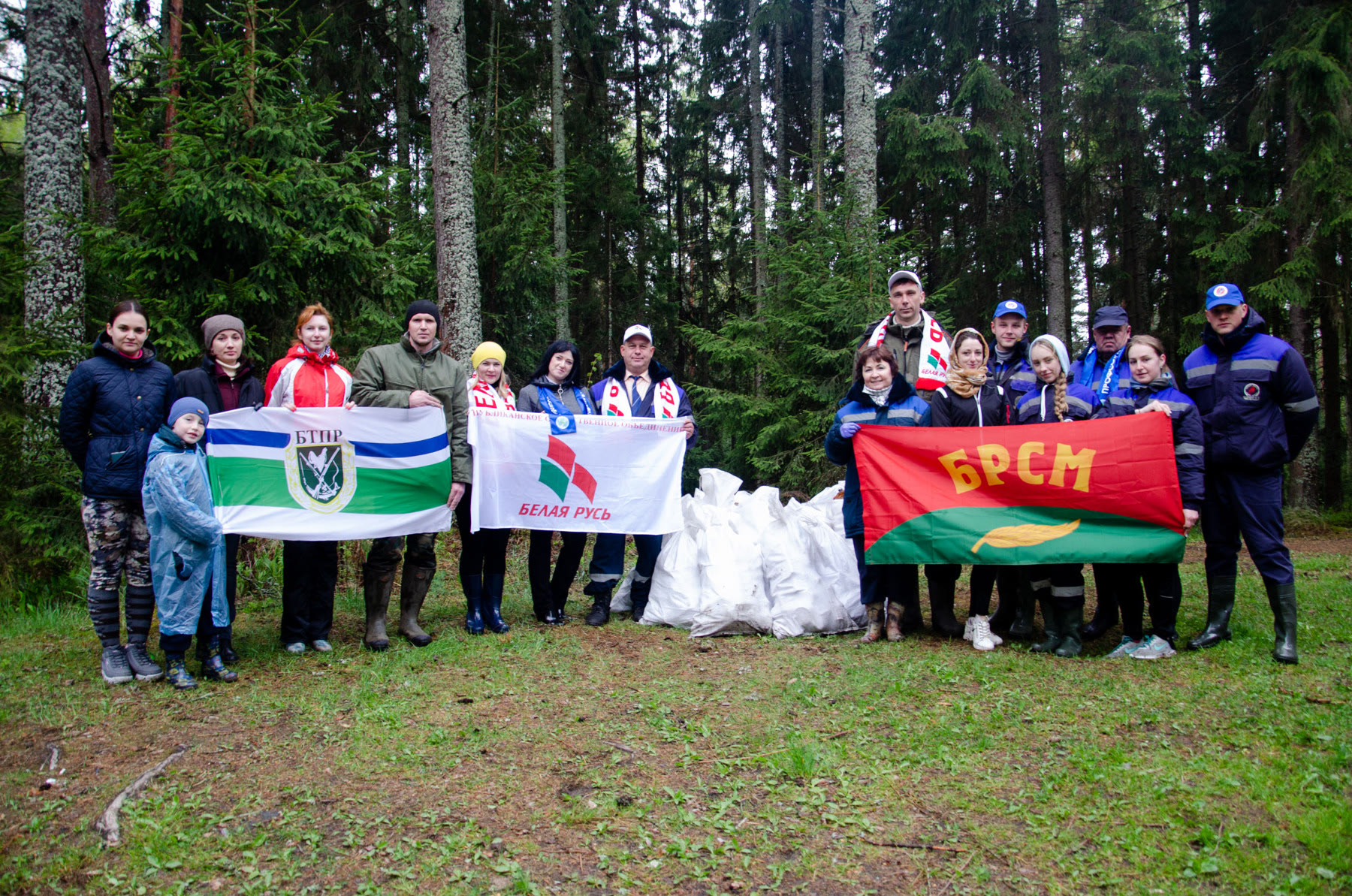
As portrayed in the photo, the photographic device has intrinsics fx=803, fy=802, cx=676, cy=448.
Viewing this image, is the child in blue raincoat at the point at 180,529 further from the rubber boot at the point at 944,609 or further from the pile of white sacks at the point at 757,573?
the rubber boot at the point at 944,609

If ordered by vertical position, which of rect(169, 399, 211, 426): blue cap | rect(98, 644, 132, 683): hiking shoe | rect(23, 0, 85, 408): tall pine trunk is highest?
rect(23, 0, 85, 408): tall pine trunk

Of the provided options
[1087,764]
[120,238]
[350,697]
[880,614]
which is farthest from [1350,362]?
[120,238]

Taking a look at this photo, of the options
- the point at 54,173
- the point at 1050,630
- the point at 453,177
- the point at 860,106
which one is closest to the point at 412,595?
the point at 1050,630

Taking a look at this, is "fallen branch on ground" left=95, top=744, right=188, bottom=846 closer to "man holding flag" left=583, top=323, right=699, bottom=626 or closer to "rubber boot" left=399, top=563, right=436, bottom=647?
"rubber boot" left=399, top=563, right=436, bottom=647

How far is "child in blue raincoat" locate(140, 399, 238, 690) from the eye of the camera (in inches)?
170

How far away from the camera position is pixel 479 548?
569 centimetres

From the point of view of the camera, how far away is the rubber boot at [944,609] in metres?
5.50

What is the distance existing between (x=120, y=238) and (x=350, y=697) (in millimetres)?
5274

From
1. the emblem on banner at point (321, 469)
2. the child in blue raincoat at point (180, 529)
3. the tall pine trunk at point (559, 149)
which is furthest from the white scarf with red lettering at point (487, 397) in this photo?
the tall pine trunk at point (559, 149)

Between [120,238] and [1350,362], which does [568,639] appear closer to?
[120,238]

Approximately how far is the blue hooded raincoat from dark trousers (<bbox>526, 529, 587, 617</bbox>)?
7.12ft

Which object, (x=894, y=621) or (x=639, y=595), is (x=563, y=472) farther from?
(x=894, y=621)

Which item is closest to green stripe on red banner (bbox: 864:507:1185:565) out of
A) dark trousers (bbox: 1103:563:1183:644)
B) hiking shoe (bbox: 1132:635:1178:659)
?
dark trousers (bbox: 1103:563:1183:644)

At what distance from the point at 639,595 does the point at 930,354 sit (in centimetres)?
281
